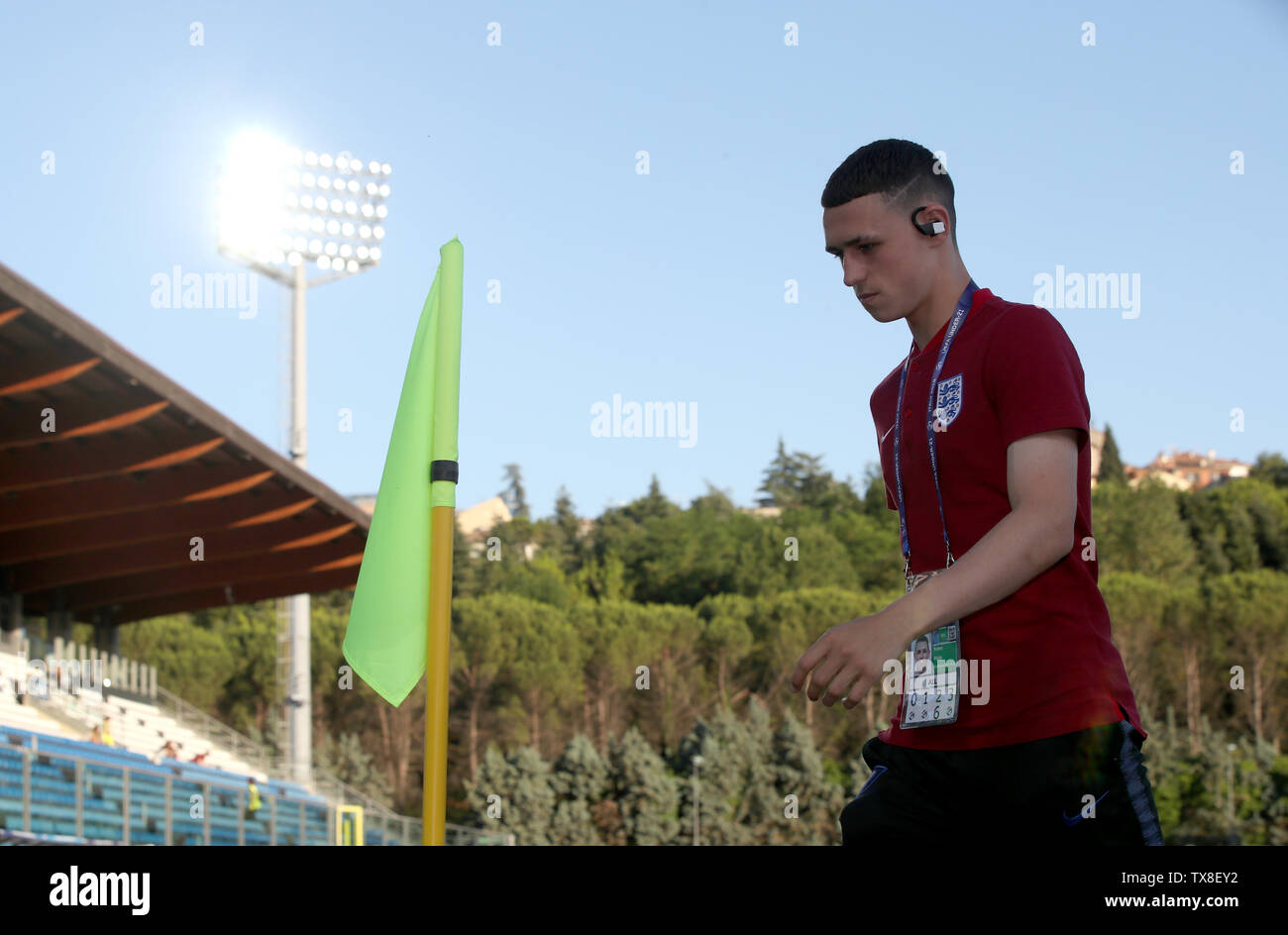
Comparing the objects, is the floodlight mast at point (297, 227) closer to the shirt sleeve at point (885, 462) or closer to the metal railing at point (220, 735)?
the metal railing at point (220, 735)

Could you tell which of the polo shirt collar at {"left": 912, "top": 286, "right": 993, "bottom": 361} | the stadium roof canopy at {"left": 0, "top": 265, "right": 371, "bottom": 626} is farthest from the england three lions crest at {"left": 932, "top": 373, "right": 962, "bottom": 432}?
the stadium roof canopy at {"left": 0, "top": 265, "right": 371, "bottom": 626}

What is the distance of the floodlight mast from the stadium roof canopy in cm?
360

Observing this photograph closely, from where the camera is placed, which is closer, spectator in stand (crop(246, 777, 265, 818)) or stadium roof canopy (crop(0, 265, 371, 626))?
stadium roof canopy (crop(0, 265, 371, 626))

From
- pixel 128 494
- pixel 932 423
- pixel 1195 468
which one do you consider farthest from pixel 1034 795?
pixel 1195 468

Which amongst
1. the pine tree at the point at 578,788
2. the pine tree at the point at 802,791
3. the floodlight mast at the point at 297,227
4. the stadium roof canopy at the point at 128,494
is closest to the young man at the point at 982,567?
the stadium roof canopy at the point at 128,494

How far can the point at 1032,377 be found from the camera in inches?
87.7

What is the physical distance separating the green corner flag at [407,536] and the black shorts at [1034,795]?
96cm

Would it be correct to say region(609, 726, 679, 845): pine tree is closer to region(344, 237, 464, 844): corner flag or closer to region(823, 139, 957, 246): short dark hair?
region(344, 237, 464, 844): corner flag

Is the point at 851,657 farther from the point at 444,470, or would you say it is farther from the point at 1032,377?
the point at 444,470

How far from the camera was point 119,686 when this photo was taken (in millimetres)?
31672

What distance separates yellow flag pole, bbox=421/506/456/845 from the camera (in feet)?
8.72

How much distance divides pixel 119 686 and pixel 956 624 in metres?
32.3

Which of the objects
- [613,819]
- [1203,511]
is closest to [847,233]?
[613,819]
